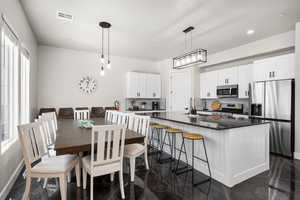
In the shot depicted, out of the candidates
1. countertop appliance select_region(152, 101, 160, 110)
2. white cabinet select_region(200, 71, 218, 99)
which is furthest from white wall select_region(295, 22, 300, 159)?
countertop appliance select_region(152, 101, 160, 110)

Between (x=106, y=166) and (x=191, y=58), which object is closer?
(x=106, y=166)

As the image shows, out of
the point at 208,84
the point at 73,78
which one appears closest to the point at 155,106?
the point at 208,84

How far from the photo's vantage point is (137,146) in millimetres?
2568

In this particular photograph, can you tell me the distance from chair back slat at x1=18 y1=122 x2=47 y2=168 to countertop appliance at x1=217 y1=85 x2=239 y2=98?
4840 mm

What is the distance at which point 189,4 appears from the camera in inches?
102

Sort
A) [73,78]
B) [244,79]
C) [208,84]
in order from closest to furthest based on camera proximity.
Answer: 1. [244,79]
2. [73,78]
3. [208,84]

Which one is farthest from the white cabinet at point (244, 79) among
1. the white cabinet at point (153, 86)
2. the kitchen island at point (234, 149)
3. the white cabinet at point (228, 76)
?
→ the white cabinet at point (153, 86)

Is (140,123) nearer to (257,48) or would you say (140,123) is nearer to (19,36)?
(19,36)

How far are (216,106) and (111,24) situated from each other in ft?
9.56

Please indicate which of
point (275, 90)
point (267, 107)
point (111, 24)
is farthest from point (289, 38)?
point (111, 24)

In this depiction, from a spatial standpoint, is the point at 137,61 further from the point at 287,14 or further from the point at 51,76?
the point at 287,14

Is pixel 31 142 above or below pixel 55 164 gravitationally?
above

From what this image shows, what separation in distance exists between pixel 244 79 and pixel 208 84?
48.6 inches

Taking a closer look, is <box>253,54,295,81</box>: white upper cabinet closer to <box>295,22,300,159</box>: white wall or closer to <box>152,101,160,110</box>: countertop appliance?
<box>295,22,300,159</box>: white wall
